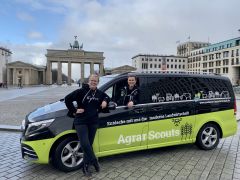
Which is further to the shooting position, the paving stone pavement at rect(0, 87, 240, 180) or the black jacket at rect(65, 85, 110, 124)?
the paving stone pavement at rect(0, 87, 240, 180)

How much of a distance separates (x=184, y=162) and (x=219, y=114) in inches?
73.8

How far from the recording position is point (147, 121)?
5.22 metres

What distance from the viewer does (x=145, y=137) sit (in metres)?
5.22

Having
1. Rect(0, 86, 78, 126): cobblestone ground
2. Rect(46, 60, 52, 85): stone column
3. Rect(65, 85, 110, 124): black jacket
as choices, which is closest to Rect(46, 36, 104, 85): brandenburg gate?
Rect(46, 60, 52, 85): stone column

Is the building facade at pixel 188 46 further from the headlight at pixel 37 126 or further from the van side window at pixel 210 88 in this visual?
the headlight at pixel 37 126

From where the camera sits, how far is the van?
4.51 meters

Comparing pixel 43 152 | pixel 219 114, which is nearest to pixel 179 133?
pixel 219 114

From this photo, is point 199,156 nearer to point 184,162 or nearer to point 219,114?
point 184,162

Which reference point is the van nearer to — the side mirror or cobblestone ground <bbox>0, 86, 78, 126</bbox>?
the side mirror

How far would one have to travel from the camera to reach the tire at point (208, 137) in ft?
19.8

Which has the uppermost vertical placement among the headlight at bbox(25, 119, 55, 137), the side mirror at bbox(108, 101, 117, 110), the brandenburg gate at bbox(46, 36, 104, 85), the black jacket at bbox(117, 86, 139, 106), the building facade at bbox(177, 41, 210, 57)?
the building facade at bbox(177, 41, 210, 57)

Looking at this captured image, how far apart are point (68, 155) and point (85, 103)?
4.01 ft

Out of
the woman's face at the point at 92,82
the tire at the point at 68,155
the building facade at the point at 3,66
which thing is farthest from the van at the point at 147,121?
the building facade at the point at 3,66

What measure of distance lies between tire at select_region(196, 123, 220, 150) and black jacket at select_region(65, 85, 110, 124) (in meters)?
3.16
